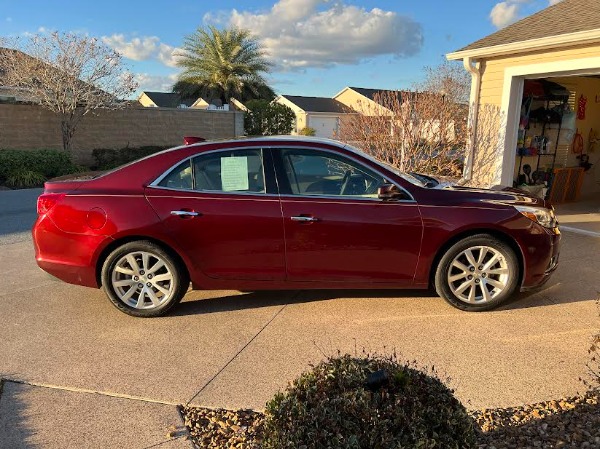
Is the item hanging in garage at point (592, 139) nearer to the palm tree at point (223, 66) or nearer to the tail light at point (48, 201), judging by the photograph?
the tail light at point (48, 201)

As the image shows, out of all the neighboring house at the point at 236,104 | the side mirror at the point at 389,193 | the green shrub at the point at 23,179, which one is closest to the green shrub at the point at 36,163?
the green shrub at the point at 23,179

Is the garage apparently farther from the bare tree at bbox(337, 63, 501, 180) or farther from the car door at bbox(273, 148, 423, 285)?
the car door at bbox(273, 148, 423, 285)

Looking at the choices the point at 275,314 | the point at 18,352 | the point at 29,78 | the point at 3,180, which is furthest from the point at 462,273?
the point at 29,78

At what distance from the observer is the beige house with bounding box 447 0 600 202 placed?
7172 mm

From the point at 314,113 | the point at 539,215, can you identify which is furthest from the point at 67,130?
the point at 314,113

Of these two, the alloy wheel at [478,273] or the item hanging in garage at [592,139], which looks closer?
the alloy wheel at [478,273]

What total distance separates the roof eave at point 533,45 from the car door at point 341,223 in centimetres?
440

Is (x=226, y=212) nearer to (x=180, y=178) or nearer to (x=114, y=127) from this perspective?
(x=180, y=178)

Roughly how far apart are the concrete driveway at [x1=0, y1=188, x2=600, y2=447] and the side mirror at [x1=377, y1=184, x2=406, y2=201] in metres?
1.04

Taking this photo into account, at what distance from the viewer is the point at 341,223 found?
13.8ft

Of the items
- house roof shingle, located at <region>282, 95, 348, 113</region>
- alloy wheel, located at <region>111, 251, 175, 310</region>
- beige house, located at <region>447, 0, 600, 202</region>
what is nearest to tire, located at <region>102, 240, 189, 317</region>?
alloy wheel, located at <region>111, 251, 175, 310</region>

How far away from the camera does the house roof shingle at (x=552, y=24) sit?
704 centimetres

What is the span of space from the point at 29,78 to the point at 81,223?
44.7ft

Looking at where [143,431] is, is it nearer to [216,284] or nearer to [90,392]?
[90,392]
